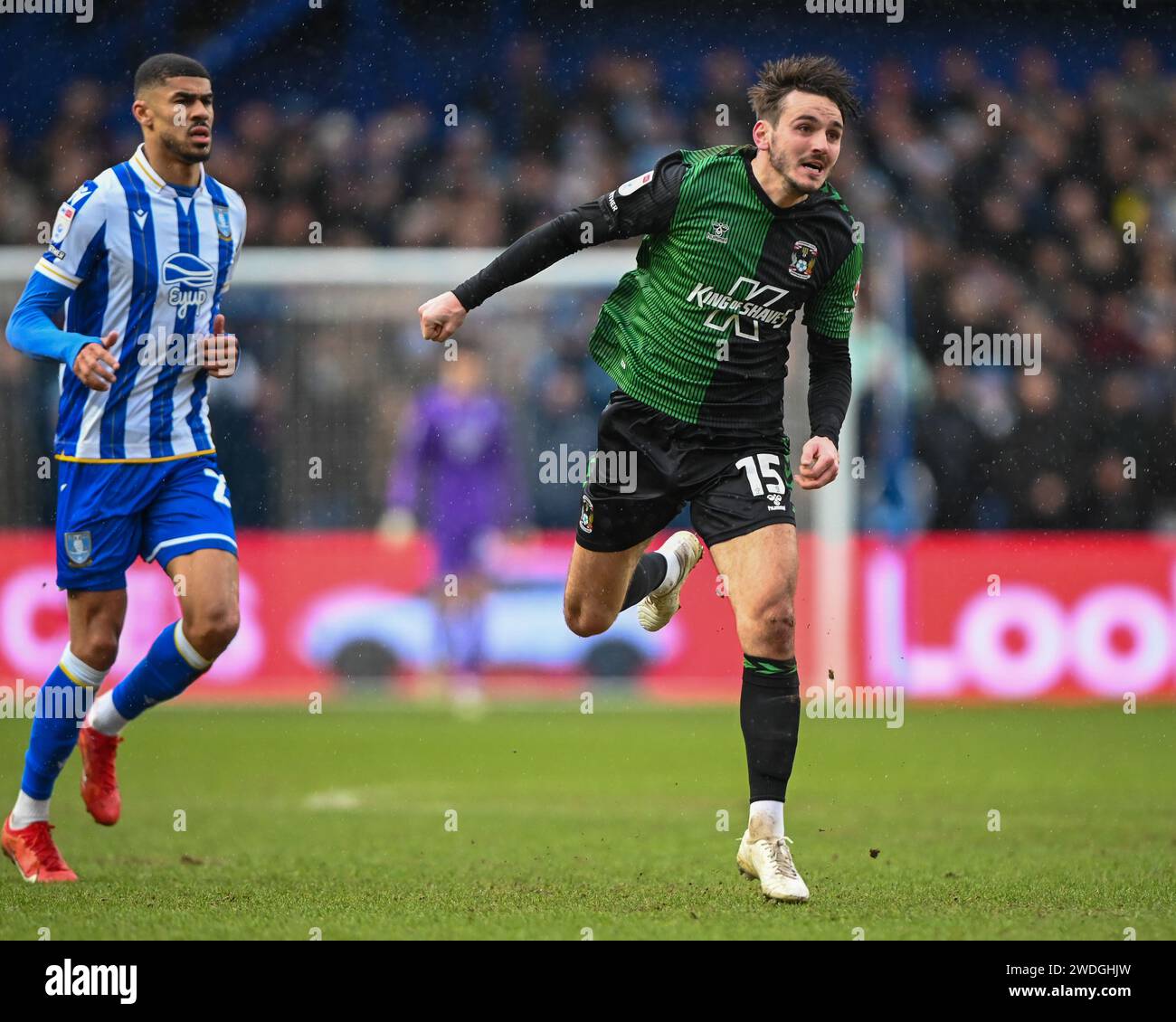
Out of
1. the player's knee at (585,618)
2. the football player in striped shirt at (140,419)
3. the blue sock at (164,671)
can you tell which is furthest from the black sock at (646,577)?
the blue sock at (164,671)

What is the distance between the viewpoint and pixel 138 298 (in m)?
6.04

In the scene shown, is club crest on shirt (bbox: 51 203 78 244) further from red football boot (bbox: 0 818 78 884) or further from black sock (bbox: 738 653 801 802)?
black sock (bbox: 738 653 801 802)

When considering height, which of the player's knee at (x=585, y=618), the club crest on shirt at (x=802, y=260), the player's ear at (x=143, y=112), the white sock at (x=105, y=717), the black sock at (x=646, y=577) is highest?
the player's ear at (x=143, y=112)

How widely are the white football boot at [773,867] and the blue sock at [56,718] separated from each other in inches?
93.8

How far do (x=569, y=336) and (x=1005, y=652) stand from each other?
13.4 feet

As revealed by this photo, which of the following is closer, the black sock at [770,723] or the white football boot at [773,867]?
the white football boot at [773,867]

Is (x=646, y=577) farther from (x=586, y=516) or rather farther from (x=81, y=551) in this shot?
(x=81, y=551)

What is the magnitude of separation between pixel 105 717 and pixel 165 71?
2298 mm

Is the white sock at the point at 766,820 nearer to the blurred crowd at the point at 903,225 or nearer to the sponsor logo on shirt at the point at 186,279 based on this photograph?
the sponsor logo on shirt at the point at 186,279

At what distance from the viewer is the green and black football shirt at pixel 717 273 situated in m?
5.72

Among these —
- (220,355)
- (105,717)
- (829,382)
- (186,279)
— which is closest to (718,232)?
(829,382)
